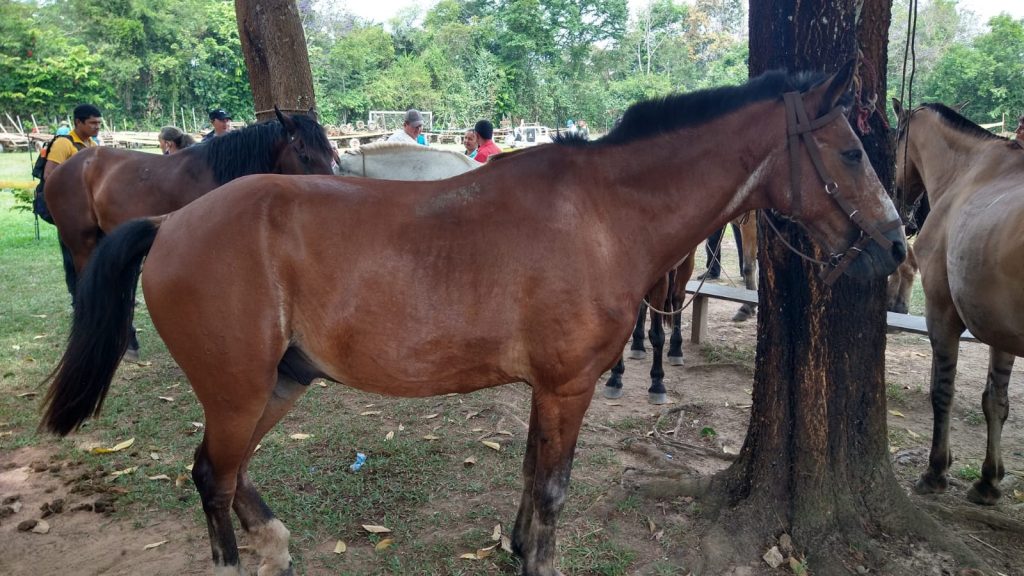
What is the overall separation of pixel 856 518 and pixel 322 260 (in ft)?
9.24

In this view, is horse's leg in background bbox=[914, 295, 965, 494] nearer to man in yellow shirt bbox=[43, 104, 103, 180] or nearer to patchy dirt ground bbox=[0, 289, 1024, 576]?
patchy dirt ground bbox=[0, 289, 1024, 576]

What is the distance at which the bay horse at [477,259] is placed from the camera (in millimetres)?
2494

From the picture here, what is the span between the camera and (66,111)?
3531 cm

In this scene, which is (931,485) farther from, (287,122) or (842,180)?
(287,122)

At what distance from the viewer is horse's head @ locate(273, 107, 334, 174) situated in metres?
5.25

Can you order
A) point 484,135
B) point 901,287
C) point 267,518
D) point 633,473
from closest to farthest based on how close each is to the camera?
point 267,518, point 633,473, point 901,287, point 484,135

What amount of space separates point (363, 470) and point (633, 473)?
174cm

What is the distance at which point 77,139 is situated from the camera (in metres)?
7.72

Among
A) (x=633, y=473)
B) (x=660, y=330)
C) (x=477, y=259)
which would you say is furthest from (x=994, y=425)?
(x=477, y=259)

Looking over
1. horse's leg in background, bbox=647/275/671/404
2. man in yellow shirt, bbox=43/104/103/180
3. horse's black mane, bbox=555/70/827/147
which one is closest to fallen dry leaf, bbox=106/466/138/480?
horse's black mane, bbox=555/70/827/147

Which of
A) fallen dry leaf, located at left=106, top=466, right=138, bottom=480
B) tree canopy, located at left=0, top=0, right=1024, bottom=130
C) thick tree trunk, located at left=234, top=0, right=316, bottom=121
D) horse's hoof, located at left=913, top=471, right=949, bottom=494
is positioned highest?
tree canopy, located at left=0, top=0, right=1024, bottom=130

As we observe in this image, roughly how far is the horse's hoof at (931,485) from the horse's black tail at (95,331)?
14.3 feet

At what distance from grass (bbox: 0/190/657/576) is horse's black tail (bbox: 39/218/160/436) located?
1038 millimetres

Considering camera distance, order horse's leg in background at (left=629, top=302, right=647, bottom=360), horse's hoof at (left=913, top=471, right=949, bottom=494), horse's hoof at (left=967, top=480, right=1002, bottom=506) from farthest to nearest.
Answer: horse's leg in background at (left=629, top=302, right=647, bottom=360) → horse's hoof at (left=913, top=471, right=949, bottom=494) → horse's hoof at (left=967, top=480, right=1002, bottom=506)
